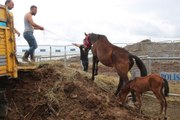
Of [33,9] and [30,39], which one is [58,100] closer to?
[30,39]

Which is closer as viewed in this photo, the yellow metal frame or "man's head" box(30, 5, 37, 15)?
the yellow metal frame

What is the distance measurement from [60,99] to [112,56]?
91.5 inches

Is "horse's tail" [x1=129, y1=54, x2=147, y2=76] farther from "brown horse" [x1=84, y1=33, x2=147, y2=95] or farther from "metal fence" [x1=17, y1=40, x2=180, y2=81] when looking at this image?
"metal fence" [x1=17, y1=40, x2=180, y2=81]

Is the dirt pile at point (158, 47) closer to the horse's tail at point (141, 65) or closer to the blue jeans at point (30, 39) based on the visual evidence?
the horse's tail at point (141, 65)

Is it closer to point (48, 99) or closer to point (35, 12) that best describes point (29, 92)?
point (48, 99)

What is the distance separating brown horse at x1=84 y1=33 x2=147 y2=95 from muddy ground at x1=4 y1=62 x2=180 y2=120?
805 mm

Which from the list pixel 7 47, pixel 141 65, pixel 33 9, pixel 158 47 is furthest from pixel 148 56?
pixel 158 47

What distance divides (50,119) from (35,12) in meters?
3.76

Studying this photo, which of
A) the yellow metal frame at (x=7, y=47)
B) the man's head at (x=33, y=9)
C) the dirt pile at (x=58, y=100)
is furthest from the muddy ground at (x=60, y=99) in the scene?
the man's head at (x=33, y=9)

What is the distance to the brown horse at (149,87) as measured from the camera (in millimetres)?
9539

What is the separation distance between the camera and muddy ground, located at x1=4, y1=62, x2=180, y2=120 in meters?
8.32

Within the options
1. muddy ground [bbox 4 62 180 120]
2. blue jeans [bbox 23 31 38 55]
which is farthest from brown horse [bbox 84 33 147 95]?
blue jeans [bbox 23 31 38 55]

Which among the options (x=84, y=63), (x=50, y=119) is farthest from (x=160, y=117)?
(x=84, y=63)

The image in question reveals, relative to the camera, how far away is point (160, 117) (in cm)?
929
